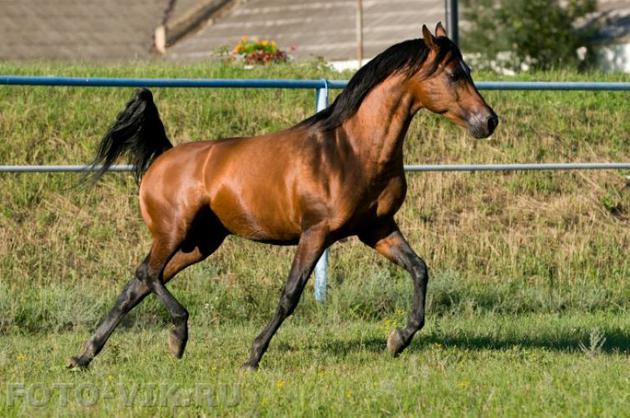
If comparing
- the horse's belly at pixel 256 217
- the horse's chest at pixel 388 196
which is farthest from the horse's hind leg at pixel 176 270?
the horse's chest at pixel 388 196

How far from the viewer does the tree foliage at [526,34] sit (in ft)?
76.9

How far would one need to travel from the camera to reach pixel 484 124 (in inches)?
308

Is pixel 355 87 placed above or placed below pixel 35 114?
above

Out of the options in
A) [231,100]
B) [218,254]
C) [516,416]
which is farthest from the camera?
[231,100]

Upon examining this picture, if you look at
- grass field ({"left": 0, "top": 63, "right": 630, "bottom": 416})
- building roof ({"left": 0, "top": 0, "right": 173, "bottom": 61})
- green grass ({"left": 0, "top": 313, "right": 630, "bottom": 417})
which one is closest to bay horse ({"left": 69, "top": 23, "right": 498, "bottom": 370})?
green grass ({"left": 0, "top": 313, "right": 630, "bottom": 417})

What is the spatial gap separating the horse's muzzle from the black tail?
91.0 inches

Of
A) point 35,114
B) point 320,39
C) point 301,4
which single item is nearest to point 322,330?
point 35,114

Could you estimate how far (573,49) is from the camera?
23828 millimetres

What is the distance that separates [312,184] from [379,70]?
2.68 feet

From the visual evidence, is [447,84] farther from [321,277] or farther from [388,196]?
[321,277]

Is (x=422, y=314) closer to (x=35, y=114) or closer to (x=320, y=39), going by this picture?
(x=35, y=114)

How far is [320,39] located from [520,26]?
6.05 metres

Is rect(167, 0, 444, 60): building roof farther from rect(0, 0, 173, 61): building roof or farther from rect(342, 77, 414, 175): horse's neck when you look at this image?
rect(342, 77, 414, 175): horse's neck

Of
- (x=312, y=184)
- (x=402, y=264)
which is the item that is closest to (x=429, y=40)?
(x=312, y=184)
